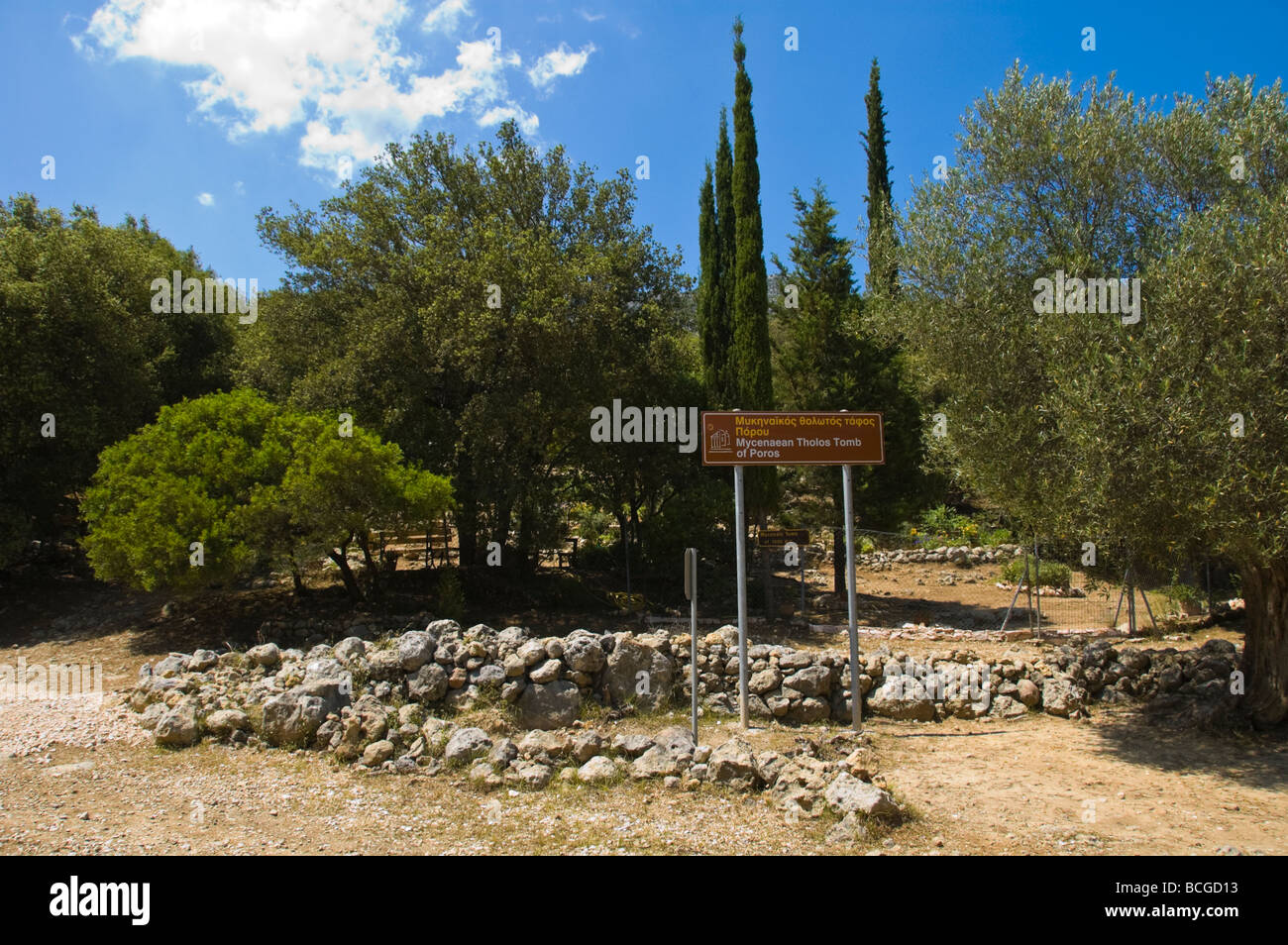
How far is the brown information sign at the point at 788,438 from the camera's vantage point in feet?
35.3

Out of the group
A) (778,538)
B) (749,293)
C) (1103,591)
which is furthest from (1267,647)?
(749,293)

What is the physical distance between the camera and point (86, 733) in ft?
30.8

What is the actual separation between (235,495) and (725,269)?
546 inches

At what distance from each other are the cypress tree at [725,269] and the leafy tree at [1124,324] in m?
7.58

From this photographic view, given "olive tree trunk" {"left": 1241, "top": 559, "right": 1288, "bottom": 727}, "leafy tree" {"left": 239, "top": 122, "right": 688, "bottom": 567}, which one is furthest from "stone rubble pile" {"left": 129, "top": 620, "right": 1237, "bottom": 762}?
"leafy tree" {"left": 239, "top": 122, "right": 688, "bottom": 567}

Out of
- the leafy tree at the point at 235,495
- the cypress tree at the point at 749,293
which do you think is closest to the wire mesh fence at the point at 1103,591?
the cypress tree at the point at 749,293

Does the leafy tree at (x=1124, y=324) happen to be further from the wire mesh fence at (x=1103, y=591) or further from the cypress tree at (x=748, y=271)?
the cypress tree at (x=748, y=271)

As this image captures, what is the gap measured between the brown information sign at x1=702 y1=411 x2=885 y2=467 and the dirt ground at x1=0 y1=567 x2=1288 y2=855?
Result: 361 centimetres

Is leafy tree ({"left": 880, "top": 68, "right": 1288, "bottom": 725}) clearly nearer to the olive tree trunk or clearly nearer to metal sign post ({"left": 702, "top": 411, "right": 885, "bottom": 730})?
the olive tree trunk

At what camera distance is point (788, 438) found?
10.8 metres

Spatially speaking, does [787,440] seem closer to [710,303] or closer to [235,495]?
[235,495]

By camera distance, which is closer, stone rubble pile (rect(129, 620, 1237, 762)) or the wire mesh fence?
stone rubble pile (rect(129, 620, 1237, 762))

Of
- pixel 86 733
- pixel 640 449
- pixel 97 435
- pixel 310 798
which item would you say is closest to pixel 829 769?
pixel 310 798

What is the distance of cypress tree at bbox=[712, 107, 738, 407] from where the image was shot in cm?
2088
